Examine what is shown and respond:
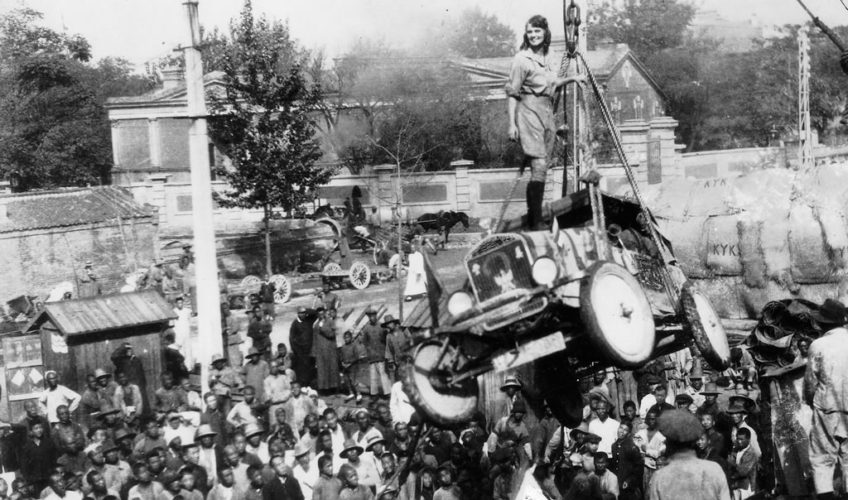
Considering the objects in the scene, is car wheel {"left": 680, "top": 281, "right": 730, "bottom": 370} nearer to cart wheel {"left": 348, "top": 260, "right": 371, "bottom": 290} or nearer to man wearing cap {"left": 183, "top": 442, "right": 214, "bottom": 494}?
man wearing cap {"left": 183, "top": 442, "right": 214, "bottom": 494}

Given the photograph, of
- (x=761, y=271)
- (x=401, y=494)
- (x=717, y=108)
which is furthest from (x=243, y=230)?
(x=717, y=108)

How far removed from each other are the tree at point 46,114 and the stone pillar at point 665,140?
2959 centimetres

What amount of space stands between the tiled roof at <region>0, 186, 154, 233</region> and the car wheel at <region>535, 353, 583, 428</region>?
900 inches

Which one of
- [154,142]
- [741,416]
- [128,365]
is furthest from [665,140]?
[741,416]

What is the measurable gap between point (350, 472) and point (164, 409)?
5061mm

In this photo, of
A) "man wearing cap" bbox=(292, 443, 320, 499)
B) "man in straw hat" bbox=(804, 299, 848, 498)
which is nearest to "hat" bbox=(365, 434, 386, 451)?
"man wearing cap" bbox=(292, 443, 320, 499)

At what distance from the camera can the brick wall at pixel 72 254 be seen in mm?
29875

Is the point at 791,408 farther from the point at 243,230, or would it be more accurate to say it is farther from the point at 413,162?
the point at 413,162

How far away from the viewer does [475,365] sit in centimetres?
924

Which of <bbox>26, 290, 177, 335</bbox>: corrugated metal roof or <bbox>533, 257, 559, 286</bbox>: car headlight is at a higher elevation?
<bbox>533, 257, 559, 286</bbox>: car headlight

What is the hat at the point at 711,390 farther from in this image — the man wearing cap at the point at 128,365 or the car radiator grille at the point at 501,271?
the man wearing cap at the point at 128,365

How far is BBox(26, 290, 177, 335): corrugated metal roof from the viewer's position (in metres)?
18.1

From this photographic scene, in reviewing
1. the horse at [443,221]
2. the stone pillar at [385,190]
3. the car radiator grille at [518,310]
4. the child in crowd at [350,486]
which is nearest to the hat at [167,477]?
the child in crowd at [350,486]

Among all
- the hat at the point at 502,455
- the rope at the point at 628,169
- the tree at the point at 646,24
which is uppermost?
the tree at the point at 646,24
